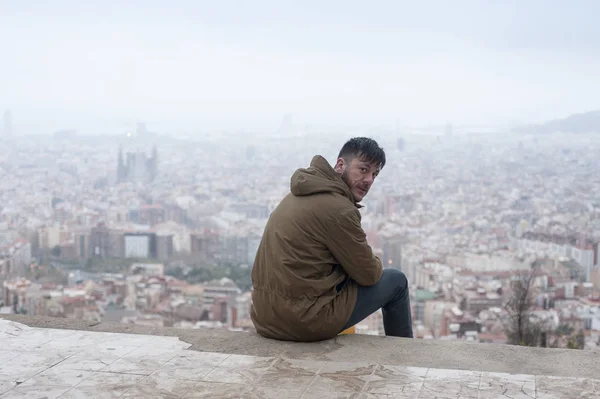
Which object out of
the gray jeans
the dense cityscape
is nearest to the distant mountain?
the dense cityscape

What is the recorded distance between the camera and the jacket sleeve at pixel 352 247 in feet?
9.20

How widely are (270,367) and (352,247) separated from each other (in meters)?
0.53

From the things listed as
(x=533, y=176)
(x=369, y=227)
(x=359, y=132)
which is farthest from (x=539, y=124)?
(x=369, y=227)

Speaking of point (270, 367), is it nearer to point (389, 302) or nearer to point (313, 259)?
point (313, 259)

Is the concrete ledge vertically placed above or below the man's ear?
below

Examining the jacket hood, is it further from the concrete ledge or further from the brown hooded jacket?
the concrete ledge

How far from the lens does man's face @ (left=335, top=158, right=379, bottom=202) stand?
2.91 m

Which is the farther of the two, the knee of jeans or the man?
the knee of jeans

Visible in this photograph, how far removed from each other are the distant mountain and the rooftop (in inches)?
1770

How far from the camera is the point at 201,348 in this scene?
2945 millimetres

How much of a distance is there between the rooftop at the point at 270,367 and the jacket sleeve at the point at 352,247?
29 cm

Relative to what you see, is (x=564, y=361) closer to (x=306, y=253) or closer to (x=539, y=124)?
(x=306, y=253)

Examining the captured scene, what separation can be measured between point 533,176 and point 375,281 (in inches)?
1775

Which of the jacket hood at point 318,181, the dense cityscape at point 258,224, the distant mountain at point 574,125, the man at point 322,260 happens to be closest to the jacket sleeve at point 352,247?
the man at point 322,260
